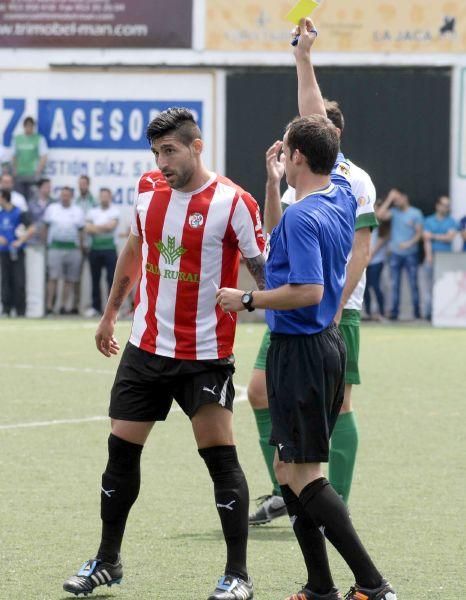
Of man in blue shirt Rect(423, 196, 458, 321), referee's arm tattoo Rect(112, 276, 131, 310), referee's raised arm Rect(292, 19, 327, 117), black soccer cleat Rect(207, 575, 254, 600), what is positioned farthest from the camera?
man in blue shirt Rect(423, 196, 458, 321)

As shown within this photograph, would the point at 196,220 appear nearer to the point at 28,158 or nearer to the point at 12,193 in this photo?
the point at 12,193

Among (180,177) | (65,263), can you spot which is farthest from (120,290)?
(65,263)

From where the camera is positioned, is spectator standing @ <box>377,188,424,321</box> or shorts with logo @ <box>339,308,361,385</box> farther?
spectator standing @ <box>377,188,424,321</box>

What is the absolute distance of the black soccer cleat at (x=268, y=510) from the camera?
745cm

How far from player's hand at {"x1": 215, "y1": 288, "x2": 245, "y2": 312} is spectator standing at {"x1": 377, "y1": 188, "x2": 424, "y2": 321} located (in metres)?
18.7

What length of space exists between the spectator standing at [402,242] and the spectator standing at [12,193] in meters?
5.98

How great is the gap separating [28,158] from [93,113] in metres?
1.43

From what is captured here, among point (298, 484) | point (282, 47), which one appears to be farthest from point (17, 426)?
point (282, 47)

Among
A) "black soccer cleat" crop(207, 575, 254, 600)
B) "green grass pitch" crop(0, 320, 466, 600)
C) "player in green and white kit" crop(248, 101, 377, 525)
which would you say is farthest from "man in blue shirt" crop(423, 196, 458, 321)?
"black soccer cleat" crop(207, 575, 254, 600)

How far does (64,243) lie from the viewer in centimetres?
2419

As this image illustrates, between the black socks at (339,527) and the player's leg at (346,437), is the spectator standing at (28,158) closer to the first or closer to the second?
the player's leg at (346,437)

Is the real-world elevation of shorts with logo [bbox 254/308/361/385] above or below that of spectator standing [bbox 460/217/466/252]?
above

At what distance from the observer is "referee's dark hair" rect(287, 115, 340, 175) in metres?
5.36

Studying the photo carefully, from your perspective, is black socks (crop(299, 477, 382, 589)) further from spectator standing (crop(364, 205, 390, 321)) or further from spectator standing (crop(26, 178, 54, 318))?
spectator standing (crop(26, 178, 54, 318))
